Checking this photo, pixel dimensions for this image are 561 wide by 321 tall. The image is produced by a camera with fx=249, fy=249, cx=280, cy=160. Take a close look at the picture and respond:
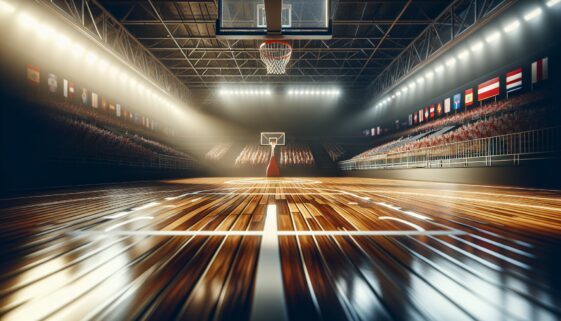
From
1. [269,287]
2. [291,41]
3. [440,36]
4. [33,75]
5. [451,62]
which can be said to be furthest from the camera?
[291,41]

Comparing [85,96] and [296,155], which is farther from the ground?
[85,96]

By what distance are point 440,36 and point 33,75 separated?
14558 millimetres

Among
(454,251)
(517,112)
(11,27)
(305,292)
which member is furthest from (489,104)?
(11,27)

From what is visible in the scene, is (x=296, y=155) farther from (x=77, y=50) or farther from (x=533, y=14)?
(x=533, y=14)

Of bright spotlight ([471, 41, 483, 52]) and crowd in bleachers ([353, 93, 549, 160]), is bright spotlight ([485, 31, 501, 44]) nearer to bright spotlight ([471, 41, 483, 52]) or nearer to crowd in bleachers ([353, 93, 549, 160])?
bright spotlight ([471, 41, 483, 52])

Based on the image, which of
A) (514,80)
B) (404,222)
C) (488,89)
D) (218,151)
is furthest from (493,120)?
(218,151)

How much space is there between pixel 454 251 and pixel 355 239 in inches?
17.0

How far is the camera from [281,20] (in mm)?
5539

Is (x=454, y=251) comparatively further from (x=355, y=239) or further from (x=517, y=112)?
(x=517, y=112)

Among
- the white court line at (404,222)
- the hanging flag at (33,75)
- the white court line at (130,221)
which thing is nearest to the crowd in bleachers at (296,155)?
the hanging flag at (33,75)

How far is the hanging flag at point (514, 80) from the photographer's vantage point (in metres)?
7.44

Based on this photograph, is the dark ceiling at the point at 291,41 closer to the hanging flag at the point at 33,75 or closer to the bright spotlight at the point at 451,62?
the bright spotlight at the point at 451,62

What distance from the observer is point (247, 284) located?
78 centimetres

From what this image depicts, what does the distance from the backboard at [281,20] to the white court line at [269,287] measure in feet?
15.0
